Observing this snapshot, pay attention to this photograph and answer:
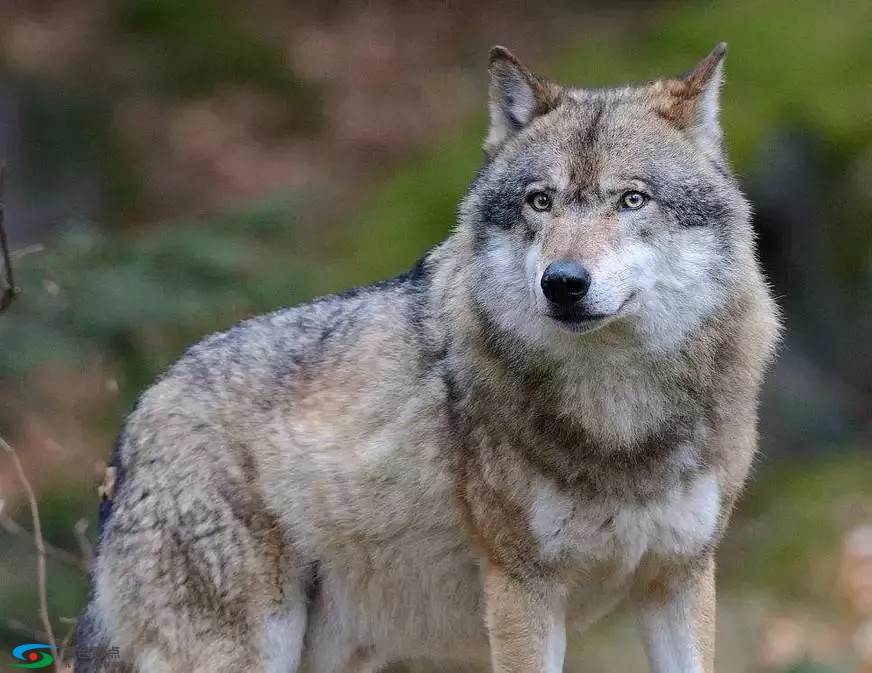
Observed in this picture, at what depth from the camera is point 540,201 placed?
14.3 feet

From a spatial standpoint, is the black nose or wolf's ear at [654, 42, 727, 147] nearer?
the black nose

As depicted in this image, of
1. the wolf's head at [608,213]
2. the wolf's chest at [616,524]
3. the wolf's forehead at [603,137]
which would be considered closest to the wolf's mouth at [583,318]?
the wolf's head at [608,213]

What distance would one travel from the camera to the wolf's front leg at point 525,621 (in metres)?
4.52

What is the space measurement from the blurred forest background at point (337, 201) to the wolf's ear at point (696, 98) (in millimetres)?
2241

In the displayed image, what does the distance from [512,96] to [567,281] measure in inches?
38.1

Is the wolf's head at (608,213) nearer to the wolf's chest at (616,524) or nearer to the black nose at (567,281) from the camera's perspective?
the black nose at (567,281)

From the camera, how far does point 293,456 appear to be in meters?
5.14

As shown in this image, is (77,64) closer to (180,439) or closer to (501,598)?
(180,439)

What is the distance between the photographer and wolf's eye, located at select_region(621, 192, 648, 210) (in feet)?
14.0

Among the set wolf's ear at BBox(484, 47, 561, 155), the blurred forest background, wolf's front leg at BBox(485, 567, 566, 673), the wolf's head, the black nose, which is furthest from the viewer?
the blurred forest background

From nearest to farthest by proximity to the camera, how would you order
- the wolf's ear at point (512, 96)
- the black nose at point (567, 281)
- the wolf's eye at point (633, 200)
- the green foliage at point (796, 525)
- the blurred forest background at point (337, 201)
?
the black nose at point (567, 281) < the wolf's eye at point (633, 200) < the wolf's ear at point (512, 96) < the blurred forest background at point (337, 201) < the green foliage at point (796, 525)

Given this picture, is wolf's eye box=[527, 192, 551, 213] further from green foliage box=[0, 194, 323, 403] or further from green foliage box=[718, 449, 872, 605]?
green foliage box=[718, 449, 872, 605]

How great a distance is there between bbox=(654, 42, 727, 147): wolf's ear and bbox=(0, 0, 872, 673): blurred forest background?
88.2 inches

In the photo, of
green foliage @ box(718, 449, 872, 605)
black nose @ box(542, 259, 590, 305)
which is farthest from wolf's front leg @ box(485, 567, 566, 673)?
green foliage @ box(718, 449, 872, 605)
